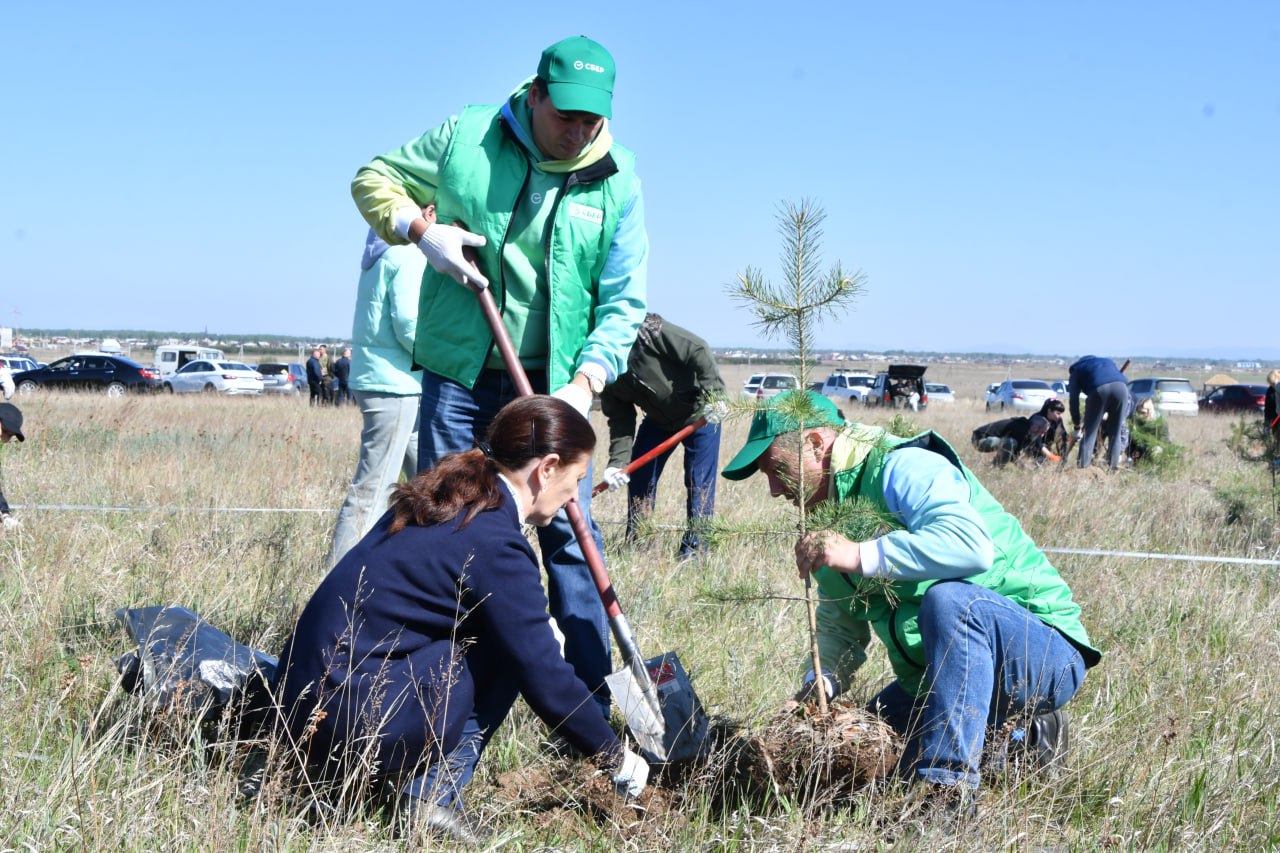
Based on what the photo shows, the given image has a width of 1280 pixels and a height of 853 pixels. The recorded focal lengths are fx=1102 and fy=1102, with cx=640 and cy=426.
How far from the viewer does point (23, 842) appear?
2.14m

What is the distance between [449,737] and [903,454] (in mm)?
1358

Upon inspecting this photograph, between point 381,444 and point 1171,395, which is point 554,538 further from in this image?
point 1171,395

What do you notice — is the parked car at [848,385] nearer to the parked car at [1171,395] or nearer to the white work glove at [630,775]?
the parked car at [1171,395]

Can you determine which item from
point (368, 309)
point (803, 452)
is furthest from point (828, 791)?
point (368, 309)

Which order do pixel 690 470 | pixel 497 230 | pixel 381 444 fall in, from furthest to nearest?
pixel 690 470 < pixel 381 444 < pixel 497 230

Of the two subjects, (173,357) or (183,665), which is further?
(173,357)

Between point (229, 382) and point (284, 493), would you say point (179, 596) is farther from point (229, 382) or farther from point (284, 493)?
point (229, 382)

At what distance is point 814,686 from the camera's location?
3006mm

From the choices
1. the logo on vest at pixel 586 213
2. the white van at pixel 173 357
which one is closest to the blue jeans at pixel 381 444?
the logo on vest at pixel 586 213

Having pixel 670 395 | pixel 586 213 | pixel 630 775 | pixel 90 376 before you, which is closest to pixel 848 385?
pixel 90 376

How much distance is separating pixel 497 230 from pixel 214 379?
3150 centimetres

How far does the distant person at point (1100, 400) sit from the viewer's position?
1080 centimetres

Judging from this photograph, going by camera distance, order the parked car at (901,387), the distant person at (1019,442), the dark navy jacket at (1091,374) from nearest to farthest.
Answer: the distant person at (1019,442) < the dark navy jacket at (1091,374) < the parked car at (901,387)

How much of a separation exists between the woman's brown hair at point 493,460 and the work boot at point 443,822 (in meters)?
0.65
